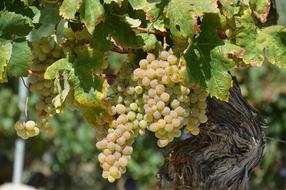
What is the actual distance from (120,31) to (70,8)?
0.13 m

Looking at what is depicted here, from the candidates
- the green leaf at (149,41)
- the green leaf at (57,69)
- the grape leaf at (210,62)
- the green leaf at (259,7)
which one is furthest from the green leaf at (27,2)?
the green leaf at (259,7)

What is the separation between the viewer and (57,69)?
61.6 inches

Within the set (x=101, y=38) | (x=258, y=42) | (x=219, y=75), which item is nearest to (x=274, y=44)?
(x=258, y=42)

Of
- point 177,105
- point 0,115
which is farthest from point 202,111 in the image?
point 0,115

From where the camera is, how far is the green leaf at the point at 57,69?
1562 millimetres

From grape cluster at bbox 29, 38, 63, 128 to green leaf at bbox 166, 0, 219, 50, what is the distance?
1.17 feet

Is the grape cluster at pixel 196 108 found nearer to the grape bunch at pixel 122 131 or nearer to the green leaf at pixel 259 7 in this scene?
the grape bunch at pixel 122 131

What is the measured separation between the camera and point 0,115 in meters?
5.26

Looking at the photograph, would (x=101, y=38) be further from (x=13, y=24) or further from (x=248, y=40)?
(x=248, y=40)

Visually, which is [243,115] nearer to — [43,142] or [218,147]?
[218,147]

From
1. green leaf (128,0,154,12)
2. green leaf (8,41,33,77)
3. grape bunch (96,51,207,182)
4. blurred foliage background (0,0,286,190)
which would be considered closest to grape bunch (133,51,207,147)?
grape bunch (96,51,207,182)

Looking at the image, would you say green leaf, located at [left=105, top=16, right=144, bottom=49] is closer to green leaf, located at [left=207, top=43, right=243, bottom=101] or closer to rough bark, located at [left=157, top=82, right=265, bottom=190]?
green leaf, located at [left=207, top=43, right=243, bottom=101]

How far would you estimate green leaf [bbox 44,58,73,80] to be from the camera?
61.5 inches

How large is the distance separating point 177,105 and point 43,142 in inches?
162
